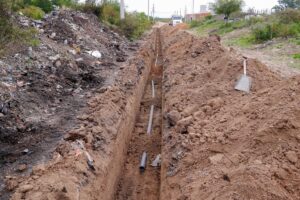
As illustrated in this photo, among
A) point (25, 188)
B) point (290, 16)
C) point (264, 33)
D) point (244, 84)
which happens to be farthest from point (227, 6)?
point (25, 188)

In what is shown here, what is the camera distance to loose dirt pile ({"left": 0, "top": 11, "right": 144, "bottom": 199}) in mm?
6512

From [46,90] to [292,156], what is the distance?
658 cm

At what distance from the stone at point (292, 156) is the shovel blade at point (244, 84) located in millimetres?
3391

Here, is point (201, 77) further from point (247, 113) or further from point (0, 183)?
point (0, 183)

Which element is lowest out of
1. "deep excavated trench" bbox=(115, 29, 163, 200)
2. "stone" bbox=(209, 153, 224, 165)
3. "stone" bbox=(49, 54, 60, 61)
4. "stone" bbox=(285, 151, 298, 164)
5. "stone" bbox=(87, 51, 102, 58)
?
"deep excavated trench" bbox=(115, 29, 163, 200)

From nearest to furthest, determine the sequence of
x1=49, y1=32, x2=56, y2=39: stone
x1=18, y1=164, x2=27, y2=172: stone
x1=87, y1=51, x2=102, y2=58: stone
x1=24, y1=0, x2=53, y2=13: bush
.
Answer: x1=18, y1=164, x2=27, y2=172: stone → x1=49, y1=32, x2=56, y2=39: stone → x1=87, y1=51, x2=102, y2=58: stone → x1=24, y1=0, x2=53, y2=13: bush

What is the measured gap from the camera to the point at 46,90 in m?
9.66

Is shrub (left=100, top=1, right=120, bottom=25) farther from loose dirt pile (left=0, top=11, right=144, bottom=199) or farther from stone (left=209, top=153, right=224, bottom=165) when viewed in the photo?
stone (left=209, top=153, right=224, bottom=165)

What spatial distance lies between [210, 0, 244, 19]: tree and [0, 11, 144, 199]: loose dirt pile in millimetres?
19123

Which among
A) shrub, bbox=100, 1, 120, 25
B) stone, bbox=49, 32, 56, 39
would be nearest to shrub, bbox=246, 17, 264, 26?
shrub, bbox=100, 1, 120, 25

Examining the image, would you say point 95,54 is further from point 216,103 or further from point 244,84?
point 216,103

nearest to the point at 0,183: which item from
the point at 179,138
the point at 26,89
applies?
the point at 179,138

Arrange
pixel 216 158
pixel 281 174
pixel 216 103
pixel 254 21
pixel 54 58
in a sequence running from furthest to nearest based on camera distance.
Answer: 1. pixel 254 21
2. pixel 54 58
3. pixel 216 103
4. pixel 216 158
5. pixel 281 174

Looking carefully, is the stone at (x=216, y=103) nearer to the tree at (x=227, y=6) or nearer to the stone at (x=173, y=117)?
the stone at (x=173, y=117)
